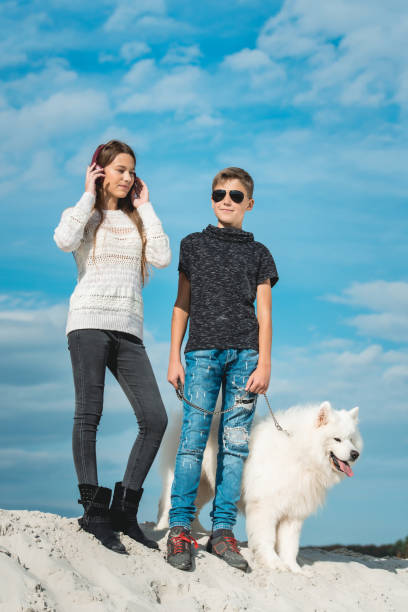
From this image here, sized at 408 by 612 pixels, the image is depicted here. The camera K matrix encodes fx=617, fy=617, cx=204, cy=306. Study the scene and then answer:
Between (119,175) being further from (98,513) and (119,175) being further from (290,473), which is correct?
(290,473)

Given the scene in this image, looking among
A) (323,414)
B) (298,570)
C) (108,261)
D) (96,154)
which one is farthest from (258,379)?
(96,154)

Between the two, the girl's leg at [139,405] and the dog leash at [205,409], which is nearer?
the girl's leg at [139,405]

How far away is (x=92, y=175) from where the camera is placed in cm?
451

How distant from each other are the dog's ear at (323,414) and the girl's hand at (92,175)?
8.05 feet

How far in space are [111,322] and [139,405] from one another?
61 centimetres

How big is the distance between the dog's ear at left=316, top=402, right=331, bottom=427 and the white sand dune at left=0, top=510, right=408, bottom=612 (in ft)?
3.93

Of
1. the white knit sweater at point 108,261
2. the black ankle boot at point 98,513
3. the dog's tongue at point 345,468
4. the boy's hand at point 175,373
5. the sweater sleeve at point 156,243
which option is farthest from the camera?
the dog's tongue at point 345,468

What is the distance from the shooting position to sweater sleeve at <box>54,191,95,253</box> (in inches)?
170

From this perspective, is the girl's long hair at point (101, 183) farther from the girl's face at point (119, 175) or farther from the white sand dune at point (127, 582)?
the white sand dune at point (127, 582)

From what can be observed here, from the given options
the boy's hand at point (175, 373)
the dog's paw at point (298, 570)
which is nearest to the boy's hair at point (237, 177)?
the boy's hand at point (175, 373)

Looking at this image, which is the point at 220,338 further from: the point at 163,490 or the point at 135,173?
the point at 163,490

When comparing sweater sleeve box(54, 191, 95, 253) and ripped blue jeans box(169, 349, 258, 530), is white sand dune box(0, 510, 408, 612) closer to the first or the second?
ripped blue jeans box(169, 349, 258, 530)

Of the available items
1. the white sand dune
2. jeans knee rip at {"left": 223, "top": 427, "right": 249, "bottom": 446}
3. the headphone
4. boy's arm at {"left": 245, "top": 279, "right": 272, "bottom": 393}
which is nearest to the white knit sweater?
the headphone

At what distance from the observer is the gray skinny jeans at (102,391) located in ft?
13.7
